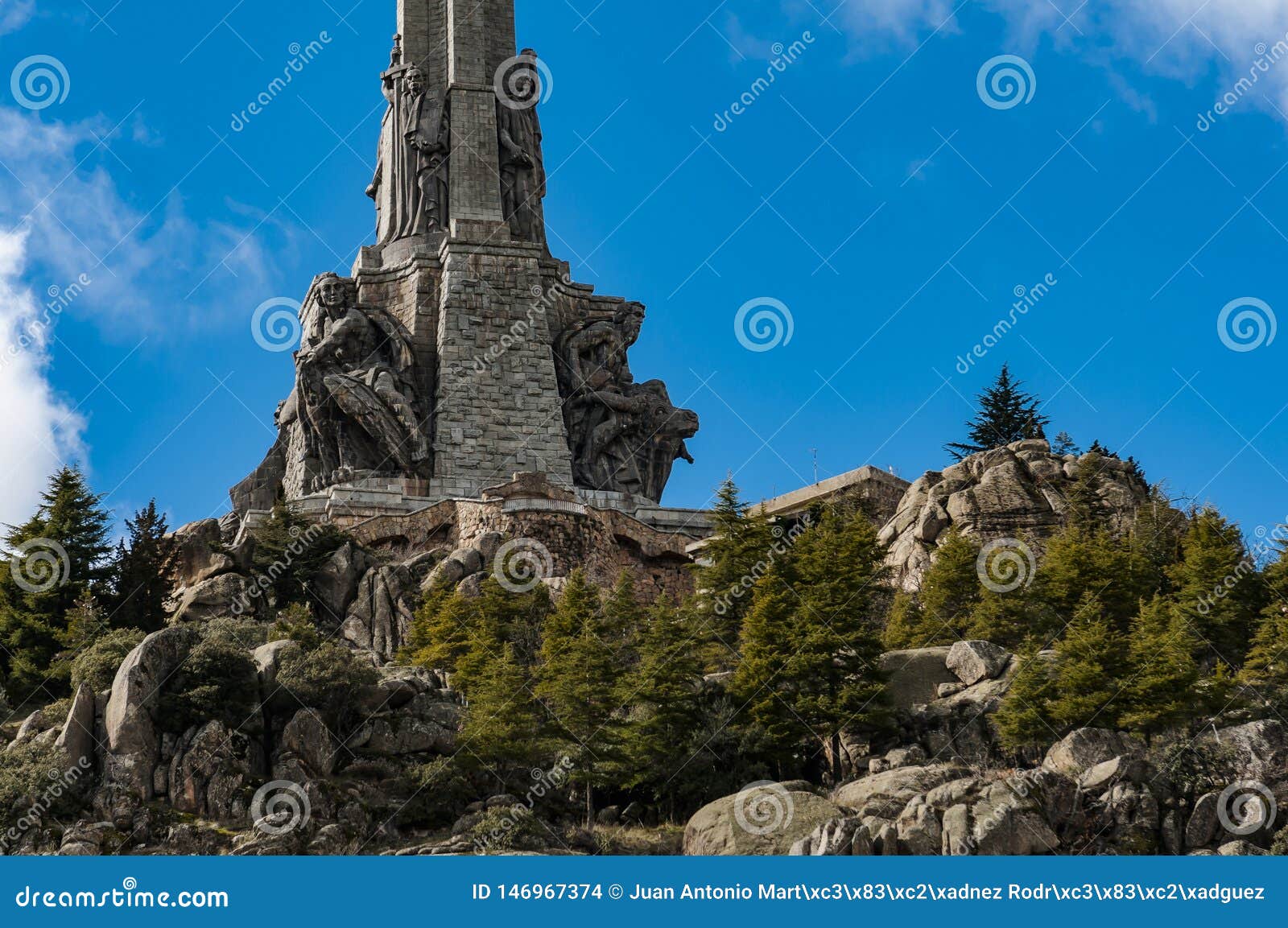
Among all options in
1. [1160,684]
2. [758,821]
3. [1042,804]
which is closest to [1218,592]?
[1160,684]

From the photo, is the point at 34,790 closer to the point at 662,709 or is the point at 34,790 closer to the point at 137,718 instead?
the point at 137,718

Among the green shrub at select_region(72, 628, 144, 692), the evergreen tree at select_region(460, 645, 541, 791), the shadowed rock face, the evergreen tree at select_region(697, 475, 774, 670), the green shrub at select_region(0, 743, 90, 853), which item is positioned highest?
the shadowed rock face

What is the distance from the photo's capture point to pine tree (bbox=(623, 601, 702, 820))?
42.6 metres

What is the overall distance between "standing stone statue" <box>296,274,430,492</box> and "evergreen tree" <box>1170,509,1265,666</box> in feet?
90.8

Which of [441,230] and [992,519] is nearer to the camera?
[992,519]

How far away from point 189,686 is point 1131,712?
2150 cm

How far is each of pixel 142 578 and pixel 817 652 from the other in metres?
21.2

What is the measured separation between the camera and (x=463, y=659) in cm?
4778

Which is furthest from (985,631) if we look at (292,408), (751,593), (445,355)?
(292,408)

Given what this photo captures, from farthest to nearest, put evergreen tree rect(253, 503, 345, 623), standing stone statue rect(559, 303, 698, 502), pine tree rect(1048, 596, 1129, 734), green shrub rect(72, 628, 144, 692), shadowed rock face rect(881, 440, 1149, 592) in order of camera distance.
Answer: standing stone statue rect(559, 303, 698, 502) → shadowed rock face rect(881, 440, 1149, 592) → evergreen tree rect(253, 503, 345, 623) → green shrub rect(72, 628, 144, 692) → pine tree rect(1048, 596, 1129, 734)

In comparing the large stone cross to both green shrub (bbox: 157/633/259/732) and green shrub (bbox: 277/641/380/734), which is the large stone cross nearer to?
green shrub (bbox: 277/641/380/734)

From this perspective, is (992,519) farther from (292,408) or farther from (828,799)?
(292,408)

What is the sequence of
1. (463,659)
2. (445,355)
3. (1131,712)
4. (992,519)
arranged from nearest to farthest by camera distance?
(1131,712), (463,659), (992,519), (445,355)

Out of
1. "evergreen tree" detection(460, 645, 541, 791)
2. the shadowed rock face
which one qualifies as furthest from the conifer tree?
the shadowed rock face
